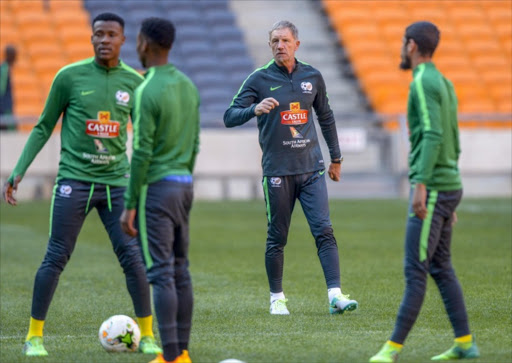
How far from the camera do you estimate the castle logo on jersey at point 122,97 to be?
6.68 m

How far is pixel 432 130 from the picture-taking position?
5770mm

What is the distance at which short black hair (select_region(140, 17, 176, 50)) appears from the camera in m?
5.71

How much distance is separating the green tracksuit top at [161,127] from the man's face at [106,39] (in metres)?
0.88

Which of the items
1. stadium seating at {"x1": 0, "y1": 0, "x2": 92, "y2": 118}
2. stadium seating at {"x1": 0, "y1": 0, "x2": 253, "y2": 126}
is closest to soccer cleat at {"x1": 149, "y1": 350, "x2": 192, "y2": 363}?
stadium seating at {"x1": 0, "y1": 0, "x2": 253, "y2": 126}

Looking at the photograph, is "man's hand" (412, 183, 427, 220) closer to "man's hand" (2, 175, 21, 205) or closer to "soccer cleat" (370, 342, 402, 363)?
"soccer cleat" (370, 342, 402, 363)

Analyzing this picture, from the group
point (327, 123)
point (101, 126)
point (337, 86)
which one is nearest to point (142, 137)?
point (101, 126)

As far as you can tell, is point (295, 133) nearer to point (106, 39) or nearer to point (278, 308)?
point (278, 308)

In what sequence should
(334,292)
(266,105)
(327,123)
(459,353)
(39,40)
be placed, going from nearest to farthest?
(459,353), (266,105), (334,292), (327,123), (39,40)

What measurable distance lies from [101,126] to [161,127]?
1.07 metres

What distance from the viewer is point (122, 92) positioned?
6691 millimetres

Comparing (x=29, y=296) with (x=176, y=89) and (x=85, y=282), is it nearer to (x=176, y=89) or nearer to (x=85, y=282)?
(x=85, y=282)

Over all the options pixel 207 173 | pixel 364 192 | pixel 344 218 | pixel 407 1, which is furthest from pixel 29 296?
pixel 407 1

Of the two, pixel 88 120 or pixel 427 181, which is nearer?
pixel 427 181

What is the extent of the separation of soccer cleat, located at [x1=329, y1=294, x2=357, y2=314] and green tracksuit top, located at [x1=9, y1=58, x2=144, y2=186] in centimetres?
222
